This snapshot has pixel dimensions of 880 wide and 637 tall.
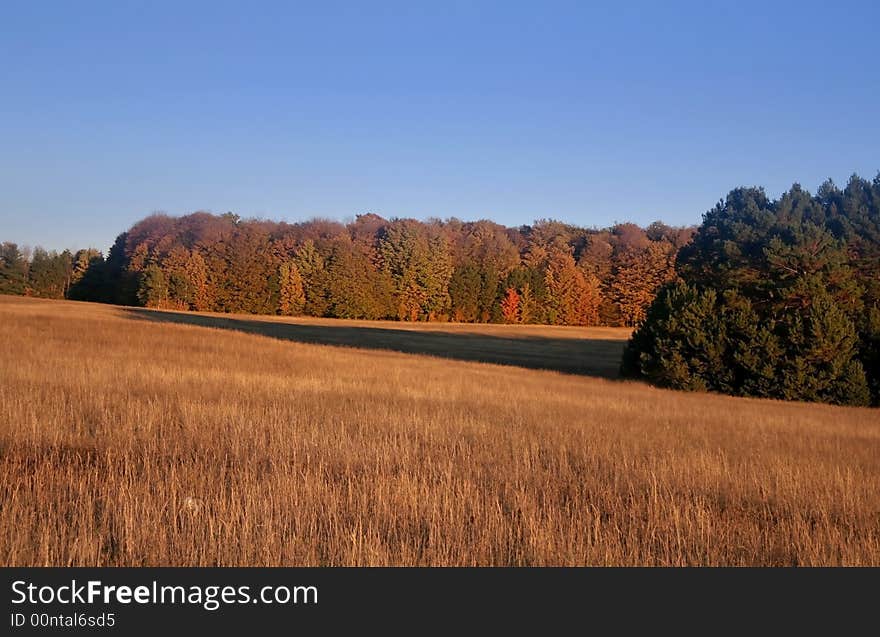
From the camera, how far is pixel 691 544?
540 centimetres

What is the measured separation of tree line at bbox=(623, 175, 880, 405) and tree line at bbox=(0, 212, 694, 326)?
49909mm

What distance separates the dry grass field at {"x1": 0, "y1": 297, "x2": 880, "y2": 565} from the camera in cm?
491

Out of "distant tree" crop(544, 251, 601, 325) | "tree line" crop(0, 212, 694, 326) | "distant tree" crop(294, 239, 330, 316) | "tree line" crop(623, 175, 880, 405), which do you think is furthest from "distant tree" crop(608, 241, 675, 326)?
"tree line" crop(623, 175, 880, 405)

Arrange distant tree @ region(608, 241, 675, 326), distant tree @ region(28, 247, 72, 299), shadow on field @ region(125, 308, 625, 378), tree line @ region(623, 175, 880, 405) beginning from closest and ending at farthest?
1. tree line @ region(623, 175, 880, 405)
2. shadow on field @ region(125, 308, 625, 378)
3. distant tree @ region(28, 247, 72, 299)
4. distant tree @ region(608, 241, 675, 326)

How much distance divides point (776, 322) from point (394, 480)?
27435 millimetres

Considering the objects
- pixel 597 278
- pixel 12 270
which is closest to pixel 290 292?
pixel 12 270

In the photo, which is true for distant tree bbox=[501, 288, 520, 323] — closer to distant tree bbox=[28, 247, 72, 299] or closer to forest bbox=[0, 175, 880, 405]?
forest bbox=[0, 175, 880, 405]

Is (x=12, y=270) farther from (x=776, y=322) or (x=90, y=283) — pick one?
(x=776, y=322)

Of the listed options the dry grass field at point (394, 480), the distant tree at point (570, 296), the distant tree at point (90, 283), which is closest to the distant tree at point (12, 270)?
the distant tree at point (90, 283)

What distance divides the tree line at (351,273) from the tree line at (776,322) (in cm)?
4991

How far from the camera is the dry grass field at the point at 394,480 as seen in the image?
4.91 m

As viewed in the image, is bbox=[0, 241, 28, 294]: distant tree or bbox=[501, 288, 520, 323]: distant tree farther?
bbox=[501, 288, 520, 323]: distant tree

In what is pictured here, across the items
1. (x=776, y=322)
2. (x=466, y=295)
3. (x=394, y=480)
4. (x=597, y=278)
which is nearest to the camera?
(x=394, y=480)

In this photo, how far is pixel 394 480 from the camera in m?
6.92
